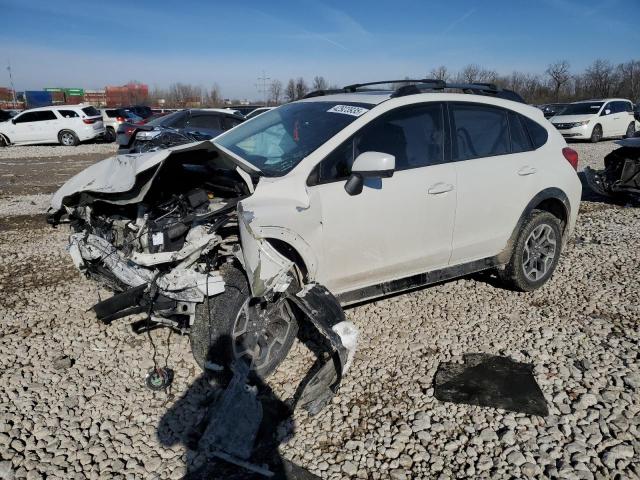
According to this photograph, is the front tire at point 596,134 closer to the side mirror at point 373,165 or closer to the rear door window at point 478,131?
the rear door window at point 478,131

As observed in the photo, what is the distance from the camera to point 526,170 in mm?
4262

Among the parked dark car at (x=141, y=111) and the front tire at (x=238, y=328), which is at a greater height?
the parked dark car at (x=141, y=111)

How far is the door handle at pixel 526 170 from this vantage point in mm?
4230

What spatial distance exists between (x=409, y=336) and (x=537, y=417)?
3.91 ft

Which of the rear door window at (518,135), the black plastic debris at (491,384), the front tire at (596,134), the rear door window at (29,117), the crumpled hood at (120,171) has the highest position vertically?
the rear door window at (518,135)

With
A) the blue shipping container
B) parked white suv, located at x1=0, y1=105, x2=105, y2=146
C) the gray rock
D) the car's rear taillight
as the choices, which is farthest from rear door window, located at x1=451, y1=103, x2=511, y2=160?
the blue shipping container

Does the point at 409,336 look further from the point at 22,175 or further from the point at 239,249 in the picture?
the point at 22,175

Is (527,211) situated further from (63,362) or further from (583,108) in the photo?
(583,108)

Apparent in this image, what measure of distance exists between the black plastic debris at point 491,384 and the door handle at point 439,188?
1.28m

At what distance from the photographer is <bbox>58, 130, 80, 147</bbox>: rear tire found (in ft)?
A: 66.0

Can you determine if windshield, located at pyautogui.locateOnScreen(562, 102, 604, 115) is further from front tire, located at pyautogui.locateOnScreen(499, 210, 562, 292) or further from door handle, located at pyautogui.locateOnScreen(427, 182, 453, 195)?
door handle, located at pyautogui.locateOnScreen(427, 182, 453, 195)

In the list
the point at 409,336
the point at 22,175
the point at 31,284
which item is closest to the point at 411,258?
the point at 409,336

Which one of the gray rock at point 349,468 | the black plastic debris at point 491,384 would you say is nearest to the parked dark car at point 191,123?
the black plastic debris at point 491,384

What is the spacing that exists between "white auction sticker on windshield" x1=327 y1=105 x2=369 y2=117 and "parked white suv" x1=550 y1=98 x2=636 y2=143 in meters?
18.3
